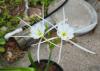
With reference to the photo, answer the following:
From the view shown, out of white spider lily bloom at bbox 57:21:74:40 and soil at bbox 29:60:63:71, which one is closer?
white spider lily bloom at bbox 57:21:74:40

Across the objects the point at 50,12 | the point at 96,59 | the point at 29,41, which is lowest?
the point at 96,59

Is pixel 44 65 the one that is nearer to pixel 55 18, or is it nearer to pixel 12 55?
pixel 12 55

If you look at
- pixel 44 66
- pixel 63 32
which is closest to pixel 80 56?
pixel 44 66

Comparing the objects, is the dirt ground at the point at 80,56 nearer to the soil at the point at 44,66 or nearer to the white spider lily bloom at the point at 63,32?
the soil at the point at 44,66

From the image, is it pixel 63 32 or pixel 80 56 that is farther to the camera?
pixel 80 56

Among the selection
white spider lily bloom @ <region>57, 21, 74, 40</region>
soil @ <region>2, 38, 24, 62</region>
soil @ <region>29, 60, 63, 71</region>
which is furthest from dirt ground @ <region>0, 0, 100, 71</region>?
white spider lily bloom @ <region>57, 21, 74, 40</region>

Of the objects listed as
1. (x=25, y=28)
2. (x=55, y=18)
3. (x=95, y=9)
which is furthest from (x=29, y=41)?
(x=95, y=9)

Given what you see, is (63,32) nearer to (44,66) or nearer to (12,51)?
(44,66)

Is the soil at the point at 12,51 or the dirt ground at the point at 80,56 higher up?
the soil at the point at 12,51

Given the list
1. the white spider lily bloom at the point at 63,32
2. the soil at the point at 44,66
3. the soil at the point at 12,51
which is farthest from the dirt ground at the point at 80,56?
the white spider lily bloom at the point at 63,32

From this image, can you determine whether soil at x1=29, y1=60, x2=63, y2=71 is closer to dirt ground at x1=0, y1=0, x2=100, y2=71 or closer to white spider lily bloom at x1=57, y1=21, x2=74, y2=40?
dirt ground at x1=0, y1=0, x2=100, y2=71

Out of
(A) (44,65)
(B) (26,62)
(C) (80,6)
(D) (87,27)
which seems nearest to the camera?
(A) (44,65)
